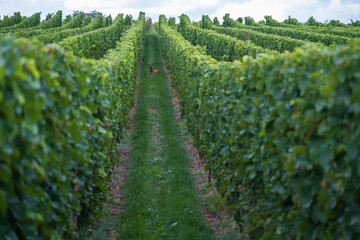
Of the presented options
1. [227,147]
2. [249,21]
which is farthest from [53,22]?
[227,147]

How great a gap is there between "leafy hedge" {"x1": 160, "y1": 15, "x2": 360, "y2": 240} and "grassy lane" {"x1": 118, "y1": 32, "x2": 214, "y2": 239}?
1058mm

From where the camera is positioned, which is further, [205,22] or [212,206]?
[205,22]

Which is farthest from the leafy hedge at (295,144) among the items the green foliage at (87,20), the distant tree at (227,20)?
the green foliage at (87,20)

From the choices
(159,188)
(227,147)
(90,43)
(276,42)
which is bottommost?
(159,188)

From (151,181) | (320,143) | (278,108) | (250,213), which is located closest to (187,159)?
(151,181)

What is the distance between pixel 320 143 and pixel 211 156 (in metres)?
4.17

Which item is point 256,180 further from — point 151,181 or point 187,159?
point 187,159

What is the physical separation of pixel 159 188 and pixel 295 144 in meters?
4.63

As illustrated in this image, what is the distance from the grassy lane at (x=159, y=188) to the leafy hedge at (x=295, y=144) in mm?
1058

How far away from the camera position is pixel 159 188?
7.77 meters

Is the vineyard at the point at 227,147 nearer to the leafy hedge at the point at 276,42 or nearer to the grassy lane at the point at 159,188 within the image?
the grassy lane at the point at 159,188

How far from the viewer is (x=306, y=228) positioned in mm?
3391

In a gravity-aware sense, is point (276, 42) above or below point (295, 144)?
above

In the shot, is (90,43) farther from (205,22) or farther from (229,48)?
(205,22)
